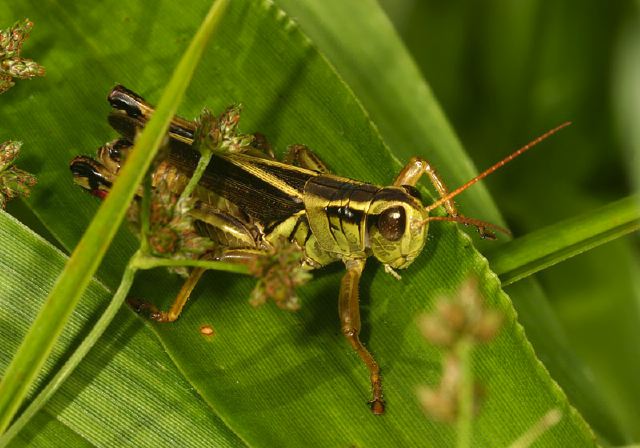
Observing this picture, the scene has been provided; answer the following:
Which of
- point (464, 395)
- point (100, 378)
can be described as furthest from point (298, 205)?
point (464, 395)

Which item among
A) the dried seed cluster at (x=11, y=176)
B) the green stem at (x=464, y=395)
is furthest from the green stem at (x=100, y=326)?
the green stem at (x=464, y=395)

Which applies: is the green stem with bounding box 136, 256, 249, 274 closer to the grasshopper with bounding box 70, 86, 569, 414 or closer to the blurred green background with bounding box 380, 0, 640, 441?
the grasshopper with bounding box 70, 86, 569, 414

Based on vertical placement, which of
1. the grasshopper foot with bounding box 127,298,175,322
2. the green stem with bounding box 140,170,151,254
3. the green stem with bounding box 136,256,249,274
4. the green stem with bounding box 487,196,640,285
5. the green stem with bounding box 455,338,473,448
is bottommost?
the green stem with bounding box 455,338,473,448

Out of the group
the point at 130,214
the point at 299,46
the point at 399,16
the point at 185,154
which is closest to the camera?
the point at 130,214

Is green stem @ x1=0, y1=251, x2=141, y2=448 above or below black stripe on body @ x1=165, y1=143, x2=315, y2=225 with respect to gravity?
Answer: below

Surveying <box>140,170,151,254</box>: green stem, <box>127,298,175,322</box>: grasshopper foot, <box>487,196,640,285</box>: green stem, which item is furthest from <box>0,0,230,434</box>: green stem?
<box>487,196,640,285</box>: green stem

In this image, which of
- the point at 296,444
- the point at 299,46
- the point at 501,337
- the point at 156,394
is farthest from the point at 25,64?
the point at 501,337

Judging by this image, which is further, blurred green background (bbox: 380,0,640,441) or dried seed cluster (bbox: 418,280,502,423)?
blurred green background (bbox: 380,0,640,441)

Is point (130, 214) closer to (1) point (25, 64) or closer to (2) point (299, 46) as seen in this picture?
(1) point (25, 64)
